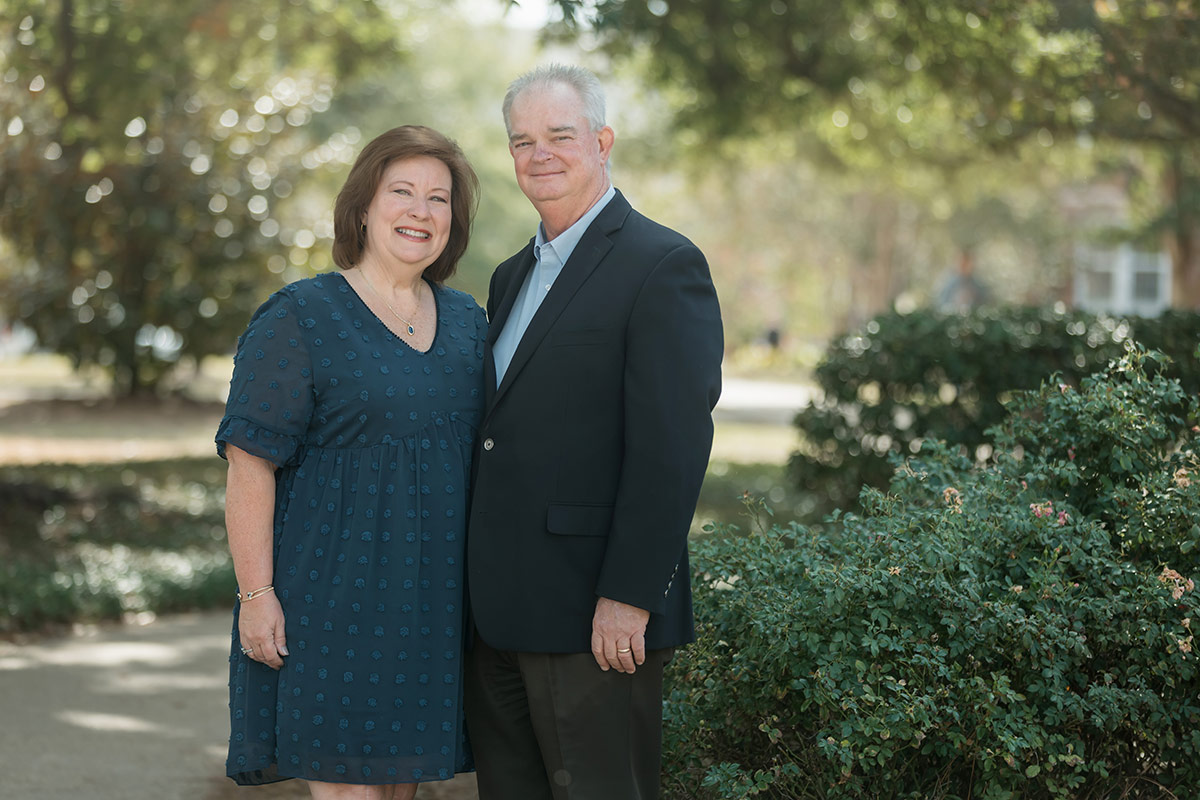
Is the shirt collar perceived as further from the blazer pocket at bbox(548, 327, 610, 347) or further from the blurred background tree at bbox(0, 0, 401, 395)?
the blurred background tree at bbox(0, 0, 401, 395)

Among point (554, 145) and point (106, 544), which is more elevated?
point (554, 145)

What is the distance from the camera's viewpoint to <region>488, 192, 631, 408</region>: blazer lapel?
9.89 feet

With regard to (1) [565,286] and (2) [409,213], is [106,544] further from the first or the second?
(1) [565,286]

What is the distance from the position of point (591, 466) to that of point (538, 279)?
569 millimetres

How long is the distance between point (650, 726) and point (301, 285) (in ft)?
4.75

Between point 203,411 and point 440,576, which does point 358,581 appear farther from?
point 203,411

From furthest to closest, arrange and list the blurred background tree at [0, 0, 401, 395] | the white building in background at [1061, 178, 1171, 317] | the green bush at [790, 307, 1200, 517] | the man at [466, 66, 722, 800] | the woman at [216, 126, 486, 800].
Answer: the white building in background at [1061, 178, 1171, 317] < the blurred background tree at [0, 0, 401, 395] < the green bush at [790, 307, 1200, 517] < the woman at [216, 126, 486, 800] < the man at [466, 66, 722, 800]

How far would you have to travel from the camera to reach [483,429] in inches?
121

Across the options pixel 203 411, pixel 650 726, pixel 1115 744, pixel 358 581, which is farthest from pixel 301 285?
pixel 203 411

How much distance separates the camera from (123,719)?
5.30m

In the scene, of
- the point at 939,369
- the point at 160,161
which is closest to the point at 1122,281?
the point at 160,161

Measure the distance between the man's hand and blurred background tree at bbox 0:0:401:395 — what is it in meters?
7.79

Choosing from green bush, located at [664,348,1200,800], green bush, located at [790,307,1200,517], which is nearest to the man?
green bush, located at [664,348,1200,800]

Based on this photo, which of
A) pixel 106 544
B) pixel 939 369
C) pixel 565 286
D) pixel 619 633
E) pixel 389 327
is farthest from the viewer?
pixel 106 544
